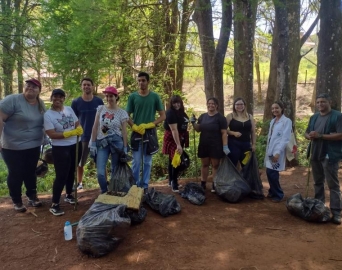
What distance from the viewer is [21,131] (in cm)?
379

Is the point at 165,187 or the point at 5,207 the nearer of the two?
the point at 5,207

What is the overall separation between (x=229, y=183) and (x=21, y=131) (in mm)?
3004

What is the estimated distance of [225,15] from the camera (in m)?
6.11

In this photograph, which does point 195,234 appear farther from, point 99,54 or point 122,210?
point 99,54

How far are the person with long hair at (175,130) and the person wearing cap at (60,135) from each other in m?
1.35

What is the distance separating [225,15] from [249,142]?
2863mm

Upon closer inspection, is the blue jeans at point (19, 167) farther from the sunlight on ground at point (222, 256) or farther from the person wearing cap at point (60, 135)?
the sunlight on ground at point (222, 256)

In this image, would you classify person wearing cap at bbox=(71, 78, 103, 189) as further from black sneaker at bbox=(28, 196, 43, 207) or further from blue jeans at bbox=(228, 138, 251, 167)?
blue jeans at bbox=(228, 138, 251, 167)

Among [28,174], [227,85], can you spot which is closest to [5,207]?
[28,174]

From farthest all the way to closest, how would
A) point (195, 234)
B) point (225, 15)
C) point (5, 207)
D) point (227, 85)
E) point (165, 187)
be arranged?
point (227, 85), point (225, 15), point (165, 187), point (5, 207), point (195, 234)

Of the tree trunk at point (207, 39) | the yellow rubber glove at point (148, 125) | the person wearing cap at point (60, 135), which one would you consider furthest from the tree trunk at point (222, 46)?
the person wearing cap at point (60, 135)

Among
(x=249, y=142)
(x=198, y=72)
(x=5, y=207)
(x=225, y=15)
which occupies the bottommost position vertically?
(x=5, y=207)

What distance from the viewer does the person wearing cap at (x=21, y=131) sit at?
3.72m

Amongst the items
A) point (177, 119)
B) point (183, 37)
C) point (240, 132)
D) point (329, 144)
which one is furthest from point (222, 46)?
point (329, 144)
